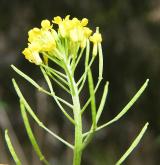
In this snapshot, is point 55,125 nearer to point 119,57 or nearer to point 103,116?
point 103,116

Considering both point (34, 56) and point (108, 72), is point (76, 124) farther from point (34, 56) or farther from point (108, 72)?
point (108, 72)

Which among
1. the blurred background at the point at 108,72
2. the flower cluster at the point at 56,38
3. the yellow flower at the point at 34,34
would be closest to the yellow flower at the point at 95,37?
the flower cluster at the point at 56,38

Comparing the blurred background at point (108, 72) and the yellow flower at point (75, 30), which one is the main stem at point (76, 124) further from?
the blurred background at point (108, 72)

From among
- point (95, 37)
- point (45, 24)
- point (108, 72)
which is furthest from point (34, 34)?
point (108, 72)

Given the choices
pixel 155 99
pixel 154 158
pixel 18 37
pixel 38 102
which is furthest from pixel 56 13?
pixel 154 158

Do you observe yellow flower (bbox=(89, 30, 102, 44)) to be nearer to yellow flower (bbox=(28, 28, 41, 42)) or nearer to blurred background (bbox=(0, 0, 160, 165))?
yellow flower (bbox=(28, 28, 41, 42))

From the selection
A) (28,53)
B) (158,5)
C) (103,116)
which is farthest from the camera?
(103,116)
